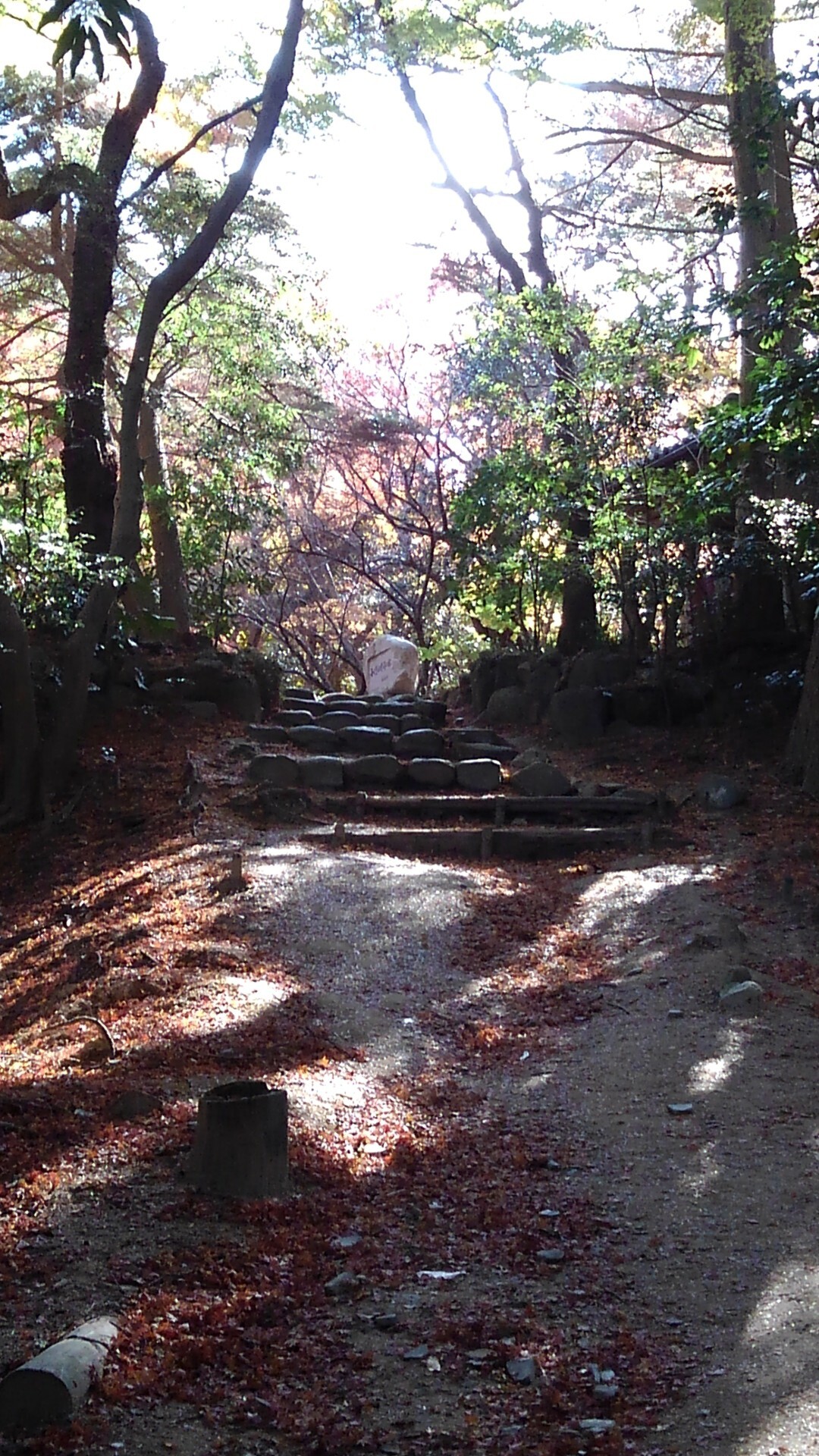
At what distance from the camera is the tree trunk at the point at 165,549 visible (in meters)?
14.0

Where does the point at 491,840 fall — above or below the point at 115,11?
below

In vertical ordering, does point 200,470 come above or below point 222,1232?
above

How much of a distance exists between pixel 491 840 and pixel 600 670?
4.15 m

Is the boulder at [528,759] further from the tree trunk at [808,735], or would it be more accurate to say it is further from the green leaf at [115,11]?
the green leaf at [115,11]

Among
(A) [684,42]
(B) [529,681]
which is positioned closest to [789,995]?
(B) [529,681]

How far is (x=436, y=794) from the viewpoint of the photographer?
33.4 ft

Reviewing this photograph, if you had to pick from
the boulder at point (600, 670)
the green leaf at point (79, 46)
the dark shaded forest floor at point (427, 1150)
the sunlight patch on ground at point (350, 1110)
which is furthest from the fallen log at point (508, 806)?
the green leaf at point (79, 46)

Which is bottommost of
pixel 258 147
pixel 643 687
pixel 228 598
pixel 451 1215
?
pixel 451 1215

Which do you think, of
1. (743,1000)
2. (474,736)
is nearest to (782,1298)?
(743,1000)

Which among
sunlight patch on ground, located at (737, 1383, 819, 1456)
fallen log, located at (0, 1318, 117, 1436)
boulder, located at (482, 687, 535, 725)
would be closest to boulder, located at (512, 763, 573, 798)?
boulder, located at (482, 687, 535, 725)

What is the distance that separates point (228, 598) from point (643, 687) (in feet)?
19.8

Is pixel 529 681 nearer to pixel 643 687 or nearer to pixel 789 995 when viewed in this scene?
pixel 643 687

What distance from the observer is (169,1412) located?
2564 mm

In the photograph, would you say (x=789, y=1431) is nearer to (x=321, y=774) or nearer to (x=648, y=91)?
(x=321, y=774)
